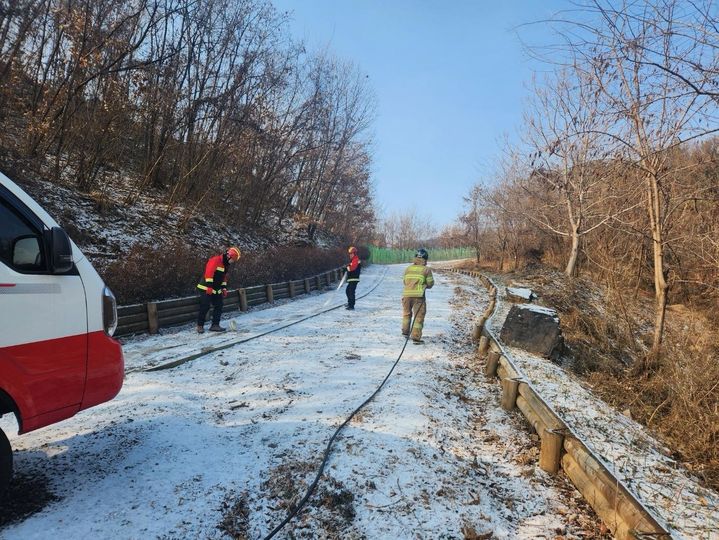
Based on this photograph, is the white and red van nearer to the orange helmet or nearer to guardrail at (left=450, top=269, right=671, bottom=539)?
guardrail at (left=450, top=269, right=671, bottom=539)

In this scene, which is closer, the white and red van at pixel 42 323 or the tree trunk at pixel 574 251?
the white and red van at pixel 42 323

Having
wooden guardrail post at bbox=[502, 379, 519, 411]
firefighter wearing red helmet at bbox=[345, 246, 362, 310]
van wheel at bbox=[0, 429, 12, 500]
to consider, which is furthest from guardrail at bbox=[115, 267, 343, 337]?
wooden guardrail post at bbox=[502, 379, 519, 411]

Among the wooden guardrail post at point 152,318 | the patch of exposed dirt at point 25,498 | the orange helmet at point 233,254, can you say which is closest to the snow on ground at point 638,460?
the patch of exposed dirt at point 25,498

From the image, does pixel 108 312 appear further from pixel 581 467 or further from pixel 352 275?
pixel 352 275

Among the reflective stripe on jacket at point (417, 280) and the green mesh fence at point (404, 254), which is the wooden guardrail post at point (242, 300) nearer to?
the reflective stripe on jacket at point (417, 280)


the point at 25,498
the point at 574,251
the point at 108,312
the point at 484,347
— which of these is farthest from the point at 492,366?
the point at 574,251

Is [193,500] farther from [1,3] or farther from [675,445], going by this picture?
[1,3]

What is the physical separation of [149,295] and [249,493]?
760 centimetres

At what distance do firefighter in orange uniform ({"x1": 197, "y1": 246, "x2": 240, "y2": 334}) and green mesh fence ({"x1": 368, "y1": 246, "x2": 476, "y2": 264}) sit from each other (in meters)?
41.6

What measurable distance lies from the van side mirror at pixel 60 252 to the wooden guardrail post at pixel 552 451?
14.2 feet

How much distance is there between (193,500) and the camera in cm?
328

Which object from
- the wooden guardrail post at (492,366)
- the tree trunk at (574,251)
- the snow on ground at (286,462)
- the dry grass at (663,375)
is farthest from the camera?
the tree trunk at (574,251)

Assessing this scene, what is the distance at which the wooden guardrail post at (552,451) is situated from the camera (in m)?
4.07

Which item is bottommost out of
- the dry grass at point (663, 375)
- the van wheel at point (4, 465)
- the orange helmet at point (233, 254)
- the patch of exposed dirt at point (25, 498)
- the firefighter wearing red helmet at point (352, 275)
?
the dry grass at point (663, 375)
